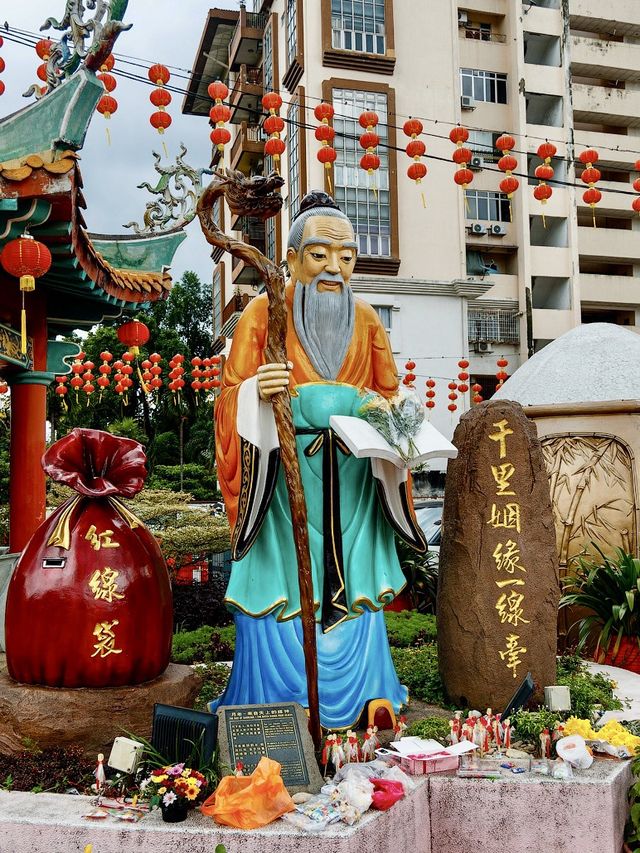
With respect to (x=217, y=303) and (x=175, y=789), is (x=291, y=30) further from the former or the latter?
(x=175, y=789)

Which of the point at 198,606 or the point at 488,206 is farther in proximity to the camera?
the point at 488,206

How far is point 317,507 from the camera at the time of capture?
493 centimetres

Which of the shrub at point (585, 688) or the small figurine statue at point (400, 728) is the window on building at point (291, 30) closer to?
the shrub at point (585, 688)

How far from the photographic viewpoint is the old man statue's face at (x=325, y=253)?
5016 millimetres

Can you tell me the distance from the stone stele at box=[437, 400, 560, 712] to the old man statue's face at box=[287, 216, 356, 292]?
1.25m

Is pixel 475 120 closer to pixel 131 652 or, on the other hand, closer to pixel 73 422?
pixel 73 422

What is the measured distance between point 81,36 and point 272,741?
5701 mm

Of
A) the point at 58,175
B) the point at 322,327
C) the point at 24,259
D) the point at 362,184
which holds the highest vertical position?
the point at 362,184

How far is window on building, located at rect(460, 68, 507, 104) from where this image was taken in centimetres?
2647

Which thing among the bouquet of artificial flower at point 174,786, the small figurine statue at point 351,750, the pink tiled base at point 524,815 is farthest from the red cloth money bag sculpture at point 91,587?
the pink tiled base at point 524,815

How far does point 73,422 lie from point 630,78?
22269 mm

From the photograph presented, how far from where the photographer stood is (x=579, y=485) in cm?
845

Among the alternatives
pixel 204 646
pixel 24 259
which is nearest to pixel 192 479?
pixel 204 646

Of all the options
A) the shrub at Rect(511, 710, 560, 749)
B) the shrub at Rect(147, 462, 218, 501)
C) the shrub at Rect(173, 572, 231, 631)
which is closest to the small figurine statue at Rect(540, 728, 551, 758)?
the shrub at Rect(511, 710, 560, 749)
